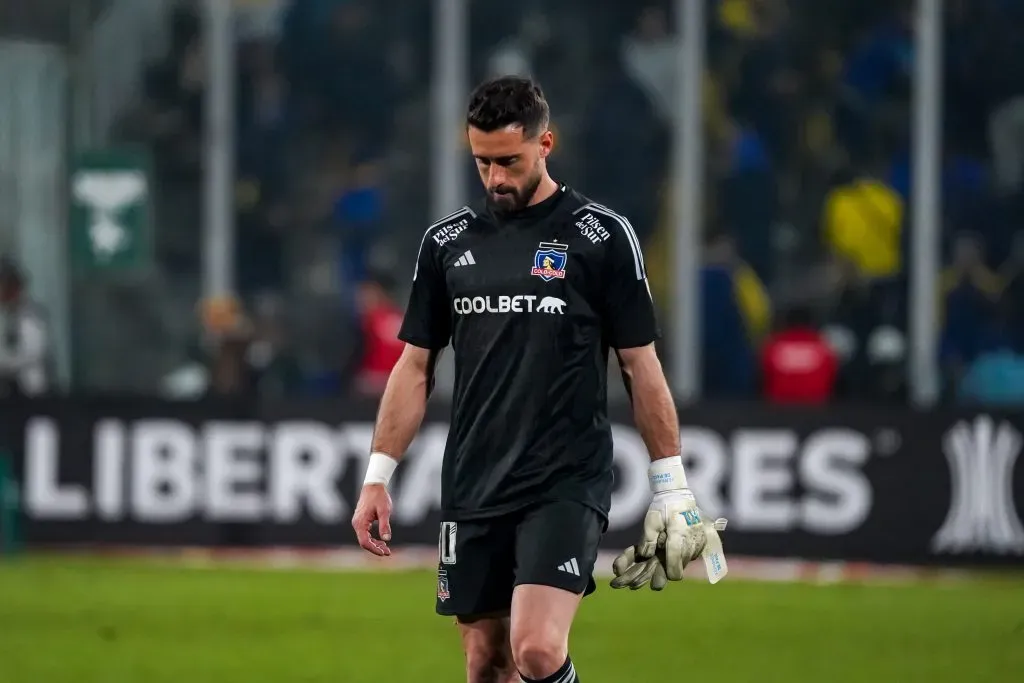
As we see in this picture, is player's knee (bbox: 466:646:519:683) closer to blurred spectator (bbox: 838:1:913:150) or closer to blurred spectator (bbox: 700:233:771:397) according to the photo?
blurred spectator (bbox: 700:233:771:397)

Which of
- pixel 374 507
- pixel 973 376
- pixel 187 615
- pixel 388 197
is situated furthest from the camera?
pixel 388 197

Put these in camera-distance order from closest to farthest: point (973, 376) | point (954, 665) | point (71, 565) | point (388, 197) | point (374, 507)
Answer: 1. point (374, 507)
2. point (954, 665)
3. point (71, 565)
4. point (973, 376)
5. point (388, 197)

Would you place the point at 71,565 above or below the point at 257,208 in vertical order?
below

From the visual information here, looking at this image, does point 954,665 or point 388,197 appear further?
point 388,197

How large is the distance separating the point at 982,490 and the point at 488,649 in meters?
8.57

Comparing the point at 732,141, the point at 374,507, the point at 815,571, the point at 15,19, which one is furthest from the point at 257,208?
the point at 374,507

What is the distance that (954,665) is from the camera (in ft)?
30.9

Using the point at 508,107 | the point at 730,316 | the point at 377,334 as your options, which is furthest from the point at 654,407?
the point at 730,316

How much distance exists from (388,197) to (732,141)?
309 cm

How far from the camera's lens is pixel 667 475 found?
6035 mm

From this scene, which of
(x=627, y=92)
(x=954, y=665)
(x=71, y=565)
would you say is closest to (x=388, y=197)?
(x=627, y=92)

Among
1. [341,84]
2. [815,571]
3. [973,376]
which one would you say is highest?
[341,84]

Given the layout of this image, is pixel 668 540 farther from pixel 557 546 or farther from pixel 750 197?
pixel 750 197

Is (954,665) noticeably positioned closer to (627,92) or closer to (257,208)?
(627,92)
